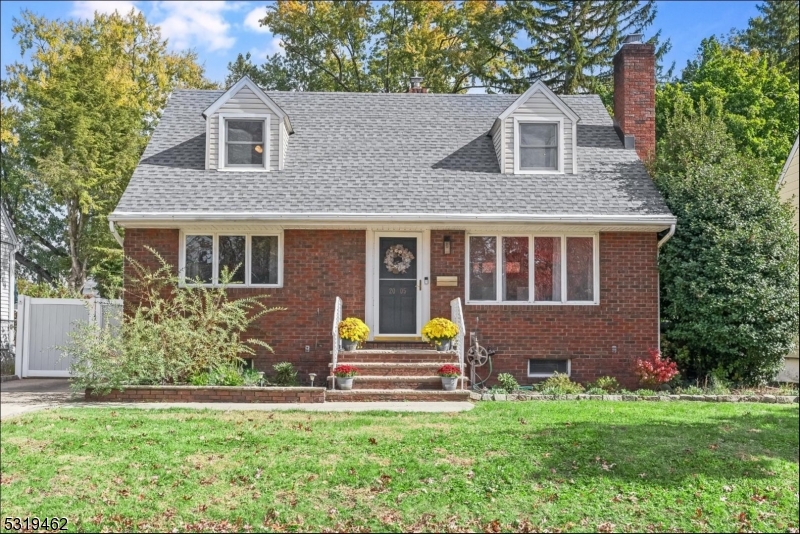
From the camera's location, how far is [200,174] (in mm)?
14219

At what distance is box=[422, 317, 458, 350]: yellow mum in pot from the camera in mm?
12516

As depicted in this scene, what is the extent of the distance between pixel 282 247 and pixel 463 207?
11.1 ft

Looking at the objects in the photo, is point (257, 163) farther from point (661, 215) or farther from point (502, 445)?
point (502, 445)

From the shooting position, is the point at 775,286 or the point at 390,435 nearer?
the point at 390,435

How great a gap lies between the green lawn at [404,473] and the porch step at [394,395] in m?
2.08

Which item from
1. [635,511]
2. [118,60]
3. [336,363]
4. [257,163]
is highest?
[118,60]

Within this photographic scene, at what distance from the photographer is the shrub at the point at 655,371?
12.7 metres

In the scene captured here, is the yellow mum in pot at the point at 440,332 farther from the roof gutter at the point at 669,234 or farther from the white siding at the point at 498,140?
the roof gutter at the point at 669,234

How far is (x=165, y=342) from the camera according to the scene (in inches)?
452

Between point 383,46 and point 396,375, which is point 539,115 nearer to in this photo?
point 396,375

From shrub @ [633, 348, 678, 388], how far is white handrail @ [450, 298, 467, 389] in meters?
3.16

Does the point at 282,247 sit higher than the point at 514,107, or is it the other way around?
the point at 514,107

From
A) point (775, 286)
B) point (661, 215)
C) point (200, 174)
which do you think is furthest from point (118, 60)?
point (775, 286)

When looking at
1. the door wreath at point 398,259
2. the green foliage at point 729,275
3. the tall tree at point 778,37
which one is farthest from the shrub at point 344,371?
the tall tree at point 778,37
